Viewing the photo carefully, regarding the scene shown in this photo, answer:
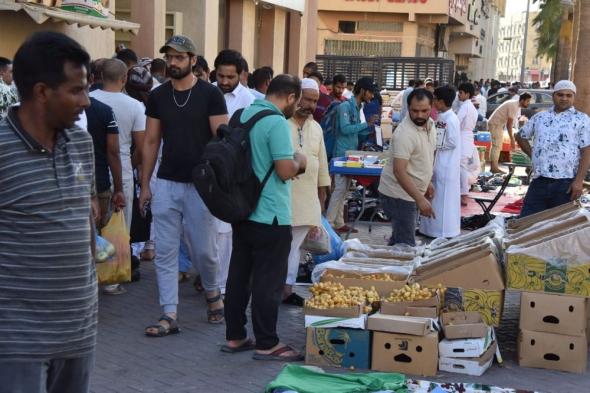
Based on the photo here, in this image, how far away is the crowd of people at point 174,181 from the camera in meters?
2.93

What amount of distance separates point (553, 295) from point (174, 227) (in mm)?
2585

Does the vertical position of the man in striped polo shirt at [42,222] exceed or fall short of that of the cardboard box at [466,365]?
it exceeds it

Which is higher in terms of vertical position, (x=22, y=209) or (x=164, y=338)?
(x=22, y=209)

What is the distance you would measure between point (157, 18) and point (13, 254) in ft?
43.7

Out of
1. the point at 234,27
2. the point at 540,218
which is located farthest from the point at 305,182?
the point at 234,27

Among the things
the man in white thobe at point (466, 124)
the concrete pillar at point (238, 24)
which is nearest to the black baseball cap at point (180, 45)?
the man in white thobe at point (466, 124)

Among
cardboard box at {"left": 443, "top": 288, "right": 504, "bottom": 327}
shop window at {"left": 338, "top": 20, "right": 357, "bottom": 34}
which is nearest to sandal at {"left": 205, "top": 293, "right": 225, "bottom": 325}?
cardboard box at {"left": 443, "top": 288, "right": 504, "bottom": 327}

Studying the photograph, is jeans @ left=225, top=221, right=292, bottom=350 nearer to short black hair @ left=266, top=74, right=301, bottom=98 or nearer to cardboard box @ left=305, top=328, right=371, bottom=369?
cardboard box @ left=305, top=328, right=371, bottom=369

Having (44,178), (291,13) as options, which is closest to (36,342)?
(44,178)

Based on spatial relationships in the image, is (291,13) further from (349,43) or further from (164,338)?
(164,338)

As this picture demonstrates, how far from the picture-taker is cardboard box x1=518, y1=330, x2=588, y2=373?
5.81m

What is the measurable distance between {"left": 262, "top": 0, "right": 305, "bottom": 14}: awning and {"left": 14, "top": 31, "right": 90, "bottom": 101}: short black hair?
61.3ft

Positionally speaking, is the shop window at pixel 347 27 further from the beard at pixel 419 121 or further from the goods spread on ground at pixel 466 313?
the goods spread on ground at pixel 466 313

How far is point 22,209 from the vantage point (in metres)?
2.90
